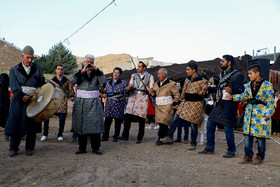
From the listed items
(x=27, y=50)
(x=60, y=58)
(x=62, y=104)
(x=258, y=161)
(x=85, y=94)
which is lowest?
(x=258, y=161)

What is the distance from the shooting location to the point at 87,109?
5078 mm

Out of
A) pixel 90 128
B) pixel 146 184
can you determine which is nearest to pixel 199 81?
pixel 90 128

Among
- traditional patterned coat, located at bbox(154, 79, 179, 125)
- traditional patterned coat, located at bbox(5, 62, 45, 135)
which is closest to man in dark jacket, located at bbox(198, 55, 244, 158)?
traditional patterned coat, located at bbox(154, 79, 179, 125)

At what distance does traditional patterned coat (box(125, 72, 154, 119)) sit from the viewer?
6660mm

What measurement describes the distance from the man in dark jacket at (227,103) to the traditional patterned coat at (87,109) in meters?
2.19

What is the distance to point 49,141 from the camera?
6.78 metres

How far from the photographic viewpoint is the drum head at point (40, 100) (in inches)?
190

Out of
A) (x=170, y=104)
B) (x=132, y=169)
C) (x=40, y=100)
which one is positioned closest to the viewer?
(x=132, y=169)

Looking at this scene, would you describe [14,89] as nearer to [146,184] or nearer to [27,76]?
[27,76]

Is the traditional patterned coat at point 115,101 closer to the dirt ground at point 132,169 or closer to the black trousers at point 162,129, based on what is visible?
the black trousers at point 162,129

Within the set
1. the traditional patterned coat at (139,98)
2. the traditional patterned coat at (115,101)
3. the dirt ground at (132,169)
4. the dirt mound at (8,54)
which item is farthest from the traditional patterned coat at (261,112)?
the dirt mound at (8,54)

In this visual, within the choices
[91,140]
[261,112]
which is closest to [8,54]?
[91,140]

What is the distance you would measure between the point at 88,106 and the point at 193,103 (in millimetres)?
2298

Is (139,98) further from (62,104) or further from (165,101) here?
(62,104)
